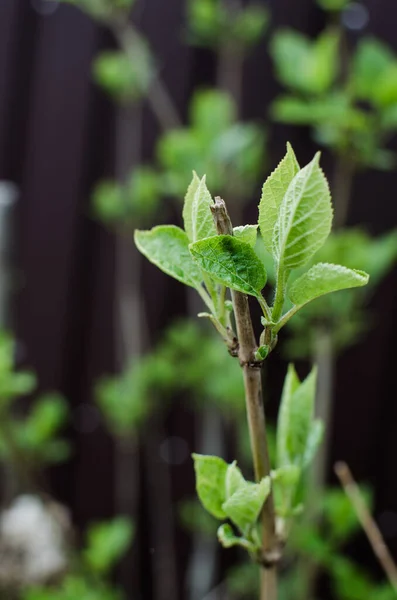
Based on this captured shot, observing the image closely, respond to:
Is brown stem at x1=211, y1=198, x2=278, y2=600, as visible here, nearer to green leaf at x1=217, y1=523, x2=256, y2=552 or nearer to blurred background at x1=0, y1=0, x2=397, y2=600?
green leaf at x1=217, y1=523, x2=256, y2=552

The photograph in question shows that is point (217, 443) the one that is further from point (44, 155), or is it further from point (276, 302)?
point (276, 302)

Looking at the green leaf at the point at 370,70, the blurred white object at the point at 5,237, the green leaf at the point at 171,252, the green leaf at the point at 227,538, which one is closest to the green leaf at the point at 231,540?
the green leaf at the point at 227,538

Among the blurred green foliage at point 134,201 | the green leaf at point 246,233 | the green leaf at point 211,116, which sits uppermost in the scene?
the green leaf at point 211,116

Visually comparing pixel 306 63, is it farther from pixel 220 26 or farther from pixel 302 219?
pixel 302 219

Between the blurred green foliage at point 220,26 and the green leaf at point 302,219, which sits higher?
the blurred green foliage at point 220,26

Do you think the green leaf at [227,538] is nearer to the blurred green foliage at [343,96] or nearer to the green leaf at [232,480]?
the green leaf at [232,480]

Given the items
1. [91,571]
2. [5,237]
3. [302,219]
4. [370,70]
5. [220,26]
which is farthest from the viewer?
[5,237]

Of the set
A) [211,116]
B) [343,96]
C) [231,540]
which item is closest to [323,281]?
[231,540]
